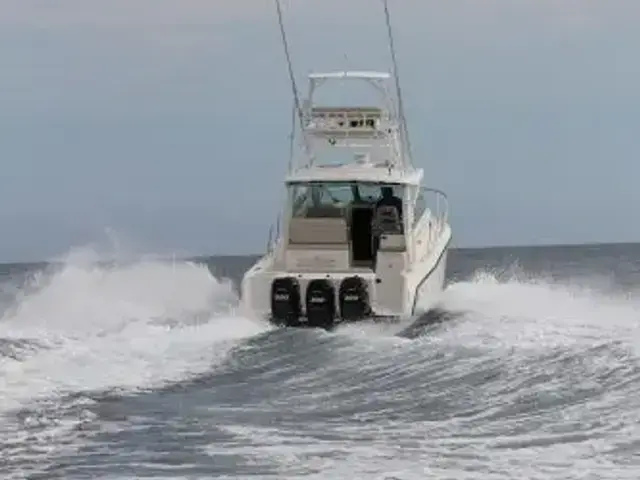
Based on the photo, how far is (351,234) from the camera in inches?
650

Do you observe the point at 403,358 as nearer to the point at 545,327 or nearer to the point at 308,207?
the point at 545,327

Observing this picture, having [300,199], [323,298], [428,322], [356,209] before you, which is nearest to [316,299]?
[323,298]

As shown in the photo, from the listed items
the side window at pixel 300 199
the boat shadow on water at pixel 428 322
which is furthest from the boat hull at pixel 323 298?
the side window at pixel 300 199

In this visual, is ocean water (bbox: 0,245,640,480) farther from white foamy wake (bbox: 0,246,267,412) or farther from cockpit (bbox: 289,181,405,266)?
cockpit (bbox: 289,181,405,266)

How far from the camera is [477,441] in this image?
793 cm

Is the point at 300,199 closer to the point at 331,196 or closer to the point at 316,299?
the point at 331,196

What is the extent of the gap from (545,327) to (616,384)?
138 inches

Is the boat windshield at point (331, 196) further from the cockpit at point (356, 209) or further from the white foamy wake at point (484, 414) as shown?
the white foamy wake at point (484, 414)

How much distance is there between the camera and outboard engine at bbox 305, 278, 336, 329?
14.1m

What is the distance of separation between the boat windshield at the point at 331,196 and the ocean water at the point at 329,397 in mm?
1802

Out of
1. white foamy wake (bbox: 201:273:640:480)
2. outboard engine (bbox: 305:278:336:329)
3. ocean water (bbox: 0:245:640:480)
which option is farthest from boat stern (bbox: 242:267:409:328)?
white foamy wake (bbox: 201:273:640:480)

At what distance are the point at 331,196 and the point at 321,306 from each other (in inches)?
109

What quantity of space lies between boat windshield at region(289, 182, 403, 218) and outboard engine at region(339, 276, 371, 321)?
1848 mm

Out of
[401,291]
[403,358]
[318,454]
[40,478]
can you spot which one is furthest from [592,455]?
[401,291]
